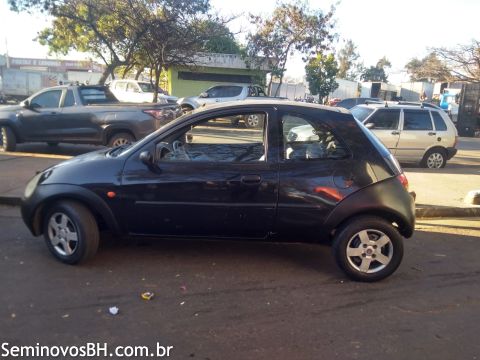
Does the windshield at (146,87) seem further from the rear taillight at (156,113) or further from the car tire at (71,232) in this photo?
the car tire at (71,232)

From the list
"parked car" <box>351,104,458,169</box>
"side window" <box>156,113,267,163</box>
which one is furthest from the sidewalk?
"side window" <box>156,113,267,163</box>

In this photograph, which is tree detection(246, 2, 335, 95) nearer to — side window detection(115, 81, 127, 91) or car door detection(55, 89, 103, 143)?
side window detection(115, 81, 127, 91)

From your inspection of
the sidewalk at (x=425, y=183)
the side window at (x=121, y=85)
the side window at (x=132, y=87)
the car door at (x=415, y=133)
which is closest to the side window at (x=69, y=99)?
the sidewalk at (x=425, y=183)

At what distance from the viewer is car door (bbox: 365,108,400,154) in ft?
34.8

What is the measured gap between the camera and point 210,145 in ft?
14.9

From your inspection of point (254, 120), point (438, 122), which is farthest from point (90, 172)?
point (438, 122)

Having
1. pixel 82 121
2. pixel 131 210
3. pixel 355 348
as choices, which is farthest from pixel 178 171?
pixel 82 121

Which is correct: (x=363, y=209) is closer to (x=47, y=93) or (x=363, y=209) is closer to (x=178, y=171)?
(x=178, y=171)

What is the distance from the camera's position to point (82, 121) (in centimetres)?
991

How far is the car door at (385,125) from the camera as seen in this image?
10594mm

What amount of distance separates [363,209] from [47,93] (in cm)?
870

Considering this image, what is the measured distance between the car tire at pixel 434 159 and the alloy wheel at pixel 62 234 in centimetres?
930

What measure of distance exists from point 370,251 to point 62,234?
2974mm

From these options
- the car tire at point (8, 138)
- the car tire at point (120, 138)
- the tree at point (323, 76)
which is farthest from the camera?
the tree at point (323, 76)
